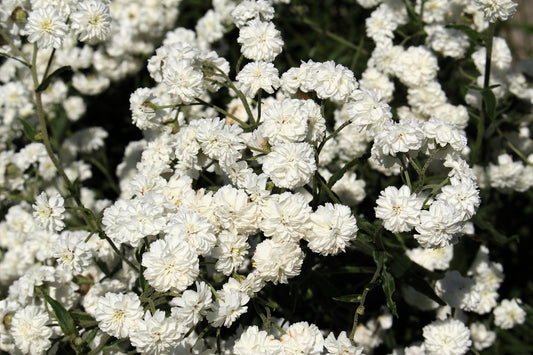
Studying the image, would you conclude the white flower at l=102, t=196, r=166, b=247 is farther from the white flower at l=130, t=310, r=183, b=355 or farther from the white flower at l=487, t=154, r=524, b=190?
the white flower at l=487, t=154, r=524, b=190

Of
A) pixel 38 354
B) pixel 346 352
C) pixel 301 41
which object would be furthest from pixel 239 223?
pixel 301 41

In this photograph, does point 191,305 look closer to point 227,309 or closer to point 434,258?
point 227,309

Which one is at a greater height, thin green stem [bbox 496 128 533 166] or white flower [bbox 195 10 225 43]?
white flower [bbox 195 10 225 43]

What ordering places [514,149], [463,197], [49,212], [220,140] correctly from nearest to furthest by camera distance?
[463,197] → [220,140] → [49,212] → [514,149]

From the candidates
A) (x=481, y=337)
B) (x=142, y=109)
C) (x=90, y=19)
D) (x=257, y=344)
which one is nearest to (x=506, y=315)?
(x=481, y=337)

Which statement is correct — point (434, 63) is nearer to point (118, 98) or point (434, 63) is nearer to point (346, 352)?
point (346, 352)

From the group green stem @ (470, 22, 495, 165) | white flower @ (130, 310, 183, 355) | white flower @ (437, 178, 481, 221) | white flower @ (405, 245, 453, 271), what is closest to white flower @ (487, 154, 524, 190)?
green stem @ (470, 22, 495, 165)

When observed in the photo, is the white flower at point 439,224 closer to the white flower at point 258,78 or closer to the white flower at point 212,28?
the white flower at point 258,78
